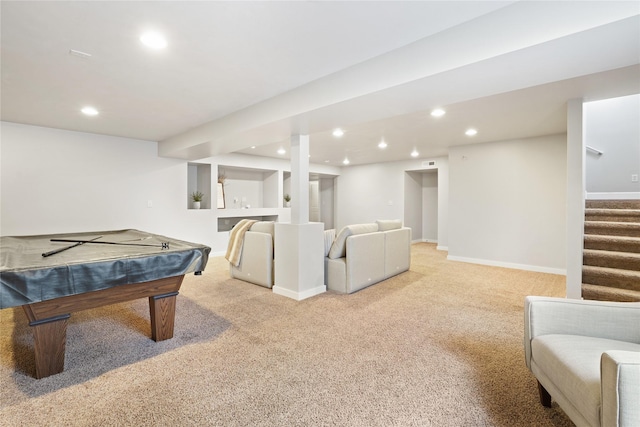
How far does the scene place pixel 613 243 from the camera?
11.0 ft

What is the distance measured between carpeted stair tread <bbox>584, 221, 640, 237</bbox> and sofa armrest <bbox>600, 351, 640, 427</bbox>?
345 cm

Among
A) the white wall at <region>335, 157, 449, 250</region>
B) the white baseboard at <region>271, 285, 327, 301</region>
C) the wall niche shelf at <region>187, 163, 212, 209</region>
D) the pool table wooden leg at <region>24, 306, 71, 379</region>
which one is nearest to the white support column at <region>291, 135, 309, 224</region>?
the white baseboard at <region>271, 285, 327, 301</region>

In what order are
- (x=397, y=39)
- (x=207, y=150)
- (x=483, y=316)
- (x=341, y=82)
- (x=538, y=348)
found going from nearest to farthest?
1. (x=538, y=348)
2. (x=397, y=39)
3. (x=341, y=82)
4. (x=483, y=316)
5. (x=207, y=150)

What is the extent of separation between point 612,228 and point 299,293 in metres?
3.84

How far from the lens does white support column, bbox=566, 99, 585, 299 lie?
2.98 metres

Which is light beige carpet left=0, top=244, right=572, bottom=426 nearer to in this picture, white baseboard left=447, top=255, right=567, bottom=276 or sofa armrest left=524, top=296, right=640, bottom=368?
sofa armrest left=524, top=296, right=640, bottom=368

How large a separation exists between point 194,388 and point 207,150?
12.6ft

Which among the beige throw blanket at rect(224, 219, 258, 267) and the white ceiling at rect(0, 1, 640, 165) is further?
the beige throw blanket at rect(224, 219, 258, 267)

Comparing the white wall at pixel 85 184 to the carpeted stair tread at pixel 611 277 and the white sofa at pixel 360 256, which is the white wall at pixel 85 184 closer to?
the white sofa at pixel 360 256

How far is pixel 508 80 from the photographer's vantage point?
205cm

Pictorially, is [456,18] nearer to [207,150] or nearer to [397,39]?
[397,39]

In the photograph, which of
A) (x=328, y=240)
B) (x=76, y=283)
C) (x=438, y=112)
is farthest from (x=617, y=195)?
(x=76, y=283)

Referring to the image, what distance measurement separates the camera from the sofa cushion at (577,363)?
3.93ft

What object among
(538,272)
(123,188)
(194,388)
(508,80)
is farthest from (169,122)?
(538,272)
